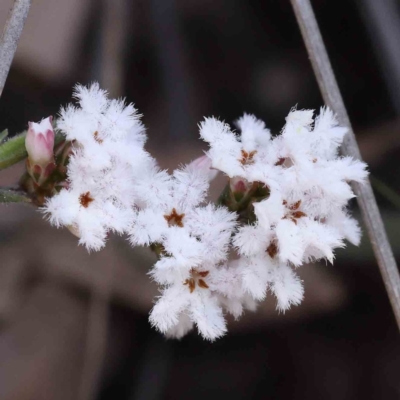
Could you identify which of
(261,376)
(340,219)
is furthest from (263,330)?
(340,219)

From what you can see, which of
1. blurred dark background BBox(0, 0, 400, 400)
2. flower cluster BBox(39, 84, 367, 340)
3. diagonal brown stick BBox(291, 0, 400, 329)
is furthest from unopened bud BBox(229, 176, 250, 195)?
Answer: blurred dark background BBox(0, 0, 400, 400)

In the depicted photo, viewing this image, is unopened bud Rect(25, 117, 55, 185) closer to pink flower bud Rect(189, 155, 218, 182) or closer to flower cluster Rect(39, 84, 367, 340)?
flower cluster Rect(39, 84, 367, 340)

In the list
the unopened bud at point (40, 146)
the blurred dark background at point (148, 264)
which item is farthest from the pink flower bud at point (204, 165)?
the blurred dark background at point (148, 264)

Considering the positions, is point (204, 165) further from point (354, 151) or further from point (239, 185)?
point (354, 151)

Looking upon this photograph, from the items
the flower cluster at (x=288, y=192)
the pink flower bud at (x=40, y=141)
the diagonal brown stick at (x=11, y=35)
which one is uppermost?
the diagonal brown stick at (x=11, y=35)

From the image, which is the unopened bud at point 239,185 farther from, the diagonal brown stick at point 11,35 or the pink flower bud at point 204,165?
the diagonal brown stick at point 11,35

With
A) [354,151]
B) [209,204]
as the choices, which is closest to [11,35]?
[209,204]
